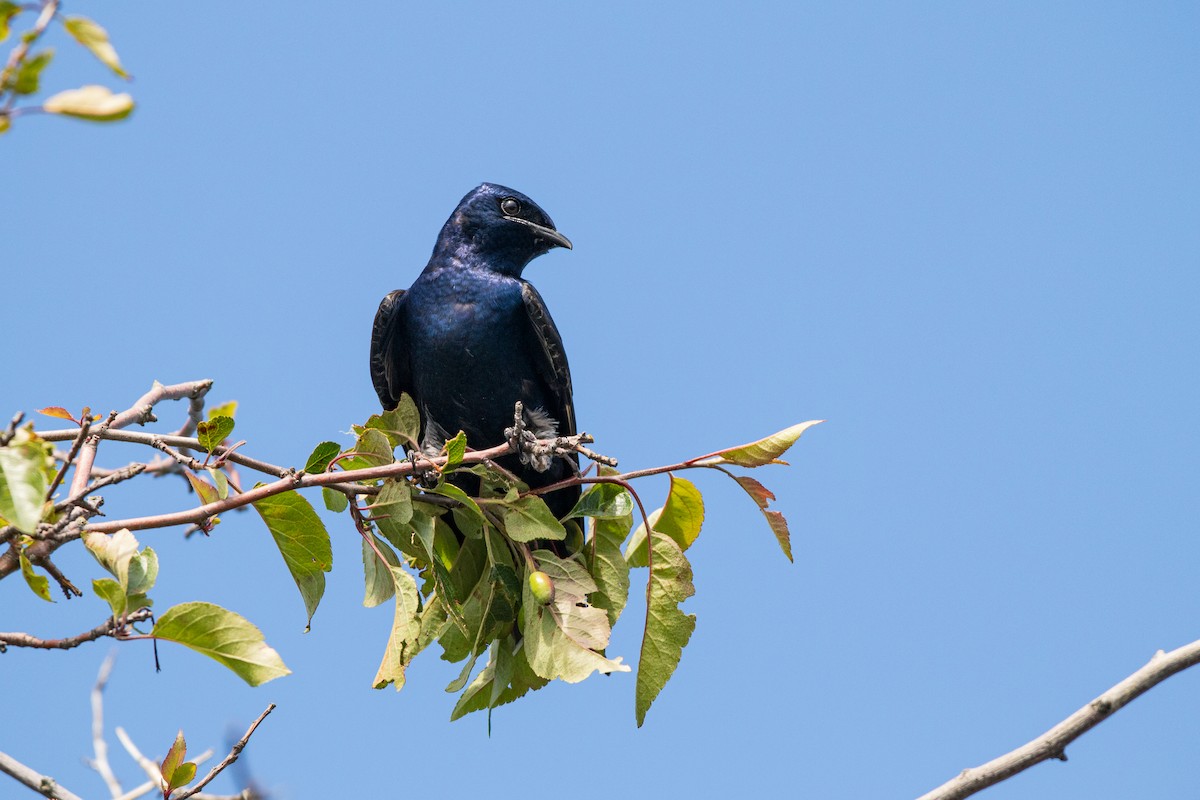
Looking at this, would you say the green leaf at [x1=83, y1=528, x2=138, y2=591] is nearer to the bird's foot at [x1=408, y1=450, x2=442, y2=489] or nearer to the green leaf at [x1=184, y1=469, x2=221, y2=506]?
the green leaf at [x1=184, y1=469, x2=221, y2=506]

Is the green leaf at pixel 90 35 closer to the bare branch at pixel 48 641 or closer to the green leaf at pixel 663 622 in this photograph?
the bare branch at pixel 48 641

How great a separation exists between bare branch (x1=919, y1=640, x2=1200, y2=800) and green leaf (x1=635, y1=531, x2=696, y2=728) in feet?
4.66

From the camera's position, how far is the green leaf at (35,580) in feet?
8.93

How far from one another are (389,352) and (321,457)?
2787 mm

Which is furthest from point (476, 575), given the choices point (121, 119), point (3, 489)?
point (121, 119)

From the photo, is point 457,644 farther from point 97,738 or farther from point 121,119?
point 121,119

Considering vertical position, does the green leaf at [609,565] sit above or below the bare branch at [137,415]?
below

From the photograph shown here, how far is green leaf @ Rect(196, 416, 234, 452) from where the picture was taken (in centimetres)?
338

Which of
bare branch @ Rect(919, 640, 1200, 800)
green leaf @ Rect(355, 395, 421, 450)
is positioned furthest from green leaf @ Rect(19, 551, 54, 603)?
bare branch @ Rect(919, 640, 1200, 800)

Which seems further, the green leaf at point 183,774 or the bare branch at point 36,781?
the green leaf at point 183,774

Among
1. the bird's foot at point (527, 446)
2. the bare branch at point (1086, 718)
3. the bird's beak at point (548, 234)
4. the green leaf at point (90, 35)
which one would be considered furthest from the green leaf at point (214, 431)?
the bird's beak at point (548, 234)

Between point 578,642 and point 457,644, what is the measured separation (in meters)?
0.69

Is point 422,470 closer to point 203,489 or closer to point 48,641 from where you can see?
point 203,489

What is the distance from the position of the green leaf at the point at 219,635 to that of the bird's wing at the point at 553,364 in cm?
317
